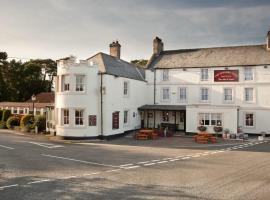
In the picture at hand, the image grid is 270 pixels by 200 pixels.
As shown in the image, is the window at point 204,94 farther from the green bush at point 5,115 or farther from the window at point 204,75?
the green bush at point 5,115

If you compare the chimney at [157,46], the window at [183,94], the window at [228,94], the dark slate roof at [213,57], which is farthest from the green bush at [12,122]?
the window at [228,94]

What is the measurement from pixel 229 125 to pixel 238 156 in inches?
527

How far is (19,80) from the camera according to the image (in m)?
70.4

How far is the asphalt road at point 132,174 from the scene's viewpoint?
474 inches

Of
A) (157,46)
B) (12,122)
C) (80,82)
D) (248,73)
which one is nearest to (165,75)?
(157,46)

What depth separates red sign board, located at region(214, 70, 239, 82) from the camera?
37094mm

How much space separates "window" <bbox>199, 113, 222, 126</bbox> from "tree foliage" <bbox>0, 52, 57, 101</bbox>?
152 ft

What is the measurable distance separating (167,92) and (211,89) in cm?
534

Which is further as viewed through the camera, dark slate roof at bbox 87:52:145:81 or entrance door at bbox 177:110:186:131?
entrance door at bbox 177:110:186:131

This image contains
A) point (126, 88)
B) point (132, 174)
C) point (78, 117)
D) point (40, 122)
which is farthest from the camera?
point (40, 122)

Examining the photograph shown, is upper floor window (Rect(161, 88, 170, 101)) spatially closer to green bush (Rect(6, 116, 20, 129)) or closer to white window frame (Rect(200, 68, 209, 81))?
white window frame (Rect(200, 68, 209, 81))

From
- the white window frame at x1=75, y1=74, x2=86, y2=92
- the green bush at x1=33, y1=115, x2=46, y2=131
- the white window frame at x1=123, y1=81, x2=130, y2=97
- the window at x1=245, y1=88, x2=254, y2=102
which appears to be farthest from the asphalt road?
the window at x1=245, y1=88, x2=254, y2=102

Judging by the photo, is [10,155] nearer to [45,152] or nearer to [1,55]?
[45,152]

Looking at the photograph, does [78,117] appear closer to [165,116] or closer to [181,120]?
[165,116]
